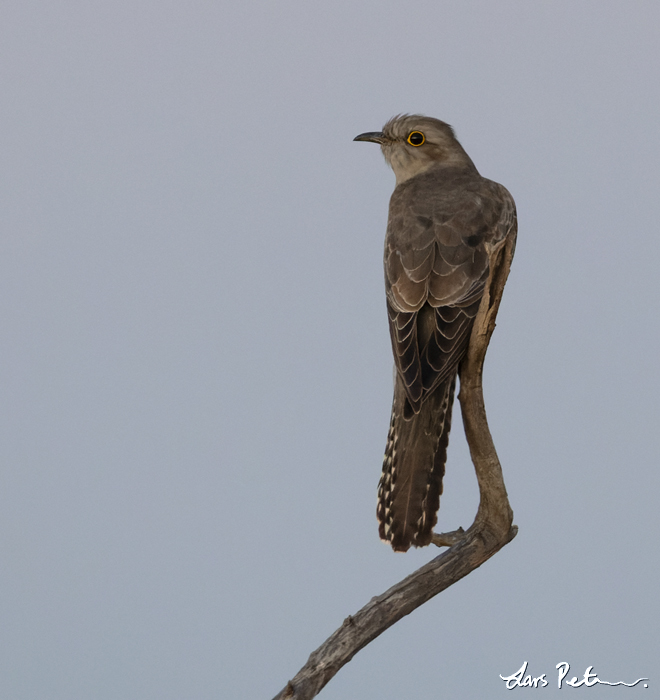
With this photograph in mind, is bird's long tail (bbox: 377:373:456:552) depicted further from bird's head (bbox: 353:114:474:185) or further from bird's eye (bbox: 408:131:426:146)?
bird's eye (bbox: 408:131:426:146)

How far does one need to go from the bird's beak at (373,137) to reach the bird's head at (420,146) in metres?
0.06

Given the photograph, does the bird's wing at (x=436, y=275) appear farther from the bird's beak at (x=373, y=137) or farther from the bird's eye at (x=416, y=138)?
the bird's beak at (x=373, y=137)

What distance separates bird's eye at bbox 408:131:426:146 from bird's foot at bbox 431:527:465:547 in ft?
9.45

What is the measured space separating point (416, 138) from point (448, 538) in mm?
2985

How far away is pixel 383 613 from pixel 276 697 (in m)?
0.77

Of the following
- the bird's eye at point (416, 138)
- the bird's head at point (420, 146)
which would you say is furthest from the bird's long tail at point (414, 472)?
the bird's eye at point (416, 138)

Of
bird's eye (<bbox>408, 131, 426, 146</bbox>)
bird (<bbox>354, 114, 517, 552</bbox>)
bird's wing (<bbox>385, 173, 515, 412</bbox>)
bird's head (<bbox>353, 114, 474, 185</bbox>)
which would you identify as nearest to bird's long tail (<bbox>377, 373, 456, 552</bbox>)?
bird (<bbox>354, 114, 517, 552</bbox>)

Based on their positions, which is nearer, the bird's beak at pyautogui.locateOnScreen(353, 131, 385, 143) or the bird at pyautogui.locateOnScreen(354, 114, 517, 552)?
the bird at pyautogui.locateOnScreen(354, 114, 517, 552)

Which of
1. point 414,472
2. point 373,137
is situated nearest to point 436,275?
point 414,472

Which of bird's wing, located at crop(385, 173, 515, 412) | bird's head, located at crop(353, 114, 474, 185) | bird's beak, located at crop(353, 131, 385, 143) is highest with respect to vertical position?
bird's beak, located at crop(353, 131, 385, 143)

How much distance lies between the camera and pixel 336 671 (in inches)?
211

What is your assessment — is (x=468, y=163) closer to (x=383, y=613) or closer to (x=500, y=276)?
(x=500, y=276)

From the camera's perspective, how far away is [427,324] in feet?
18.7

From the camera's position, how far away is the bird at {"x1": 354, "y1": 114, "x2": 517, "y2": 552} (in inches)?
217
